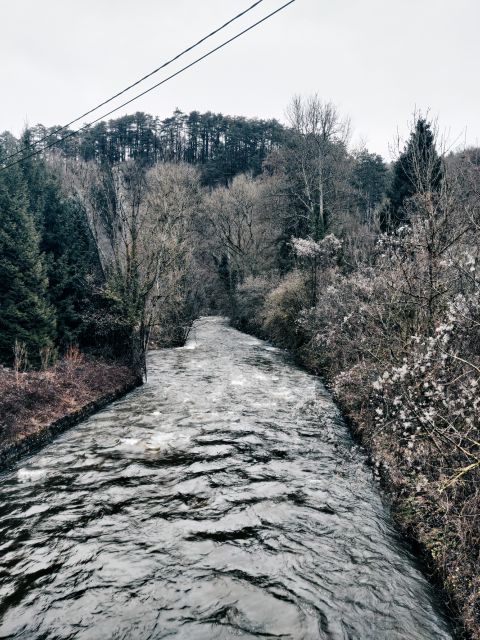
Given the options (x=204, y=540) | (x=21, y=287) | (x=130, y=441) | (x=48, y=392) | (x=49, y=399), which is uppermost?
(x=21, y=287)

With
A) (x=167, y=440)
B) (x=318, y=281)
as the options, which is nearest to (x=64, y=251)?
(x=318, y=281)

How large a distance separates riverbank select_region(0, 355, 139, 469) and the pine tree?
13.4 ft

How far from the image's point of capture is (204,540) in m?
6.09

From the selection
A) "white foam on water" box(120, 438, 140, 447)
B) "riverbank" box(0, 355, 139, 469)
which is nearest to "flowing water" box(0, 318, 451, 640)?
"white foam on water" box(120, 438, 140, 447)

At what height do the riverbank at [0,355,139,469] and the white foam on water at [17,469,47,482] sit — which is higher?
the riverbank at [0,355,139,469]

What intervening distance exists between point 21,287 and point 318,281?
44.8 feet

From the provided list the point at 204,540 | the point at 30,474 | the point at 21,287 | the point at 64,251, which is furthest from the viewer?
the point at 64,251

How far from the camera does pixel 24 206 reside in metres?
19.2

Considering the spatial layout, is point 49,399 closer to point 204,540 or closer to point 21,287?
point 204,540

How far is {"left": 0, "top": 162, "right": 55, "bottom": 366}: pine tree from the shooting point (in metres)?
17.4

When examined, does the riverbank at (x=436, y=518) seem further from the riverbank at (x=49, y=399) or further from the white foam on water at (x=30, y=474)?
the riverbank at (x=49, y=399)

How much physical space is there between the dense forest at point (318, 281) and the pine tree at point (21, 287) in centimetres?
7

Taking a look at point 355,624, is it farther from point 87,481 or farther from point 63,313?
point 63,313

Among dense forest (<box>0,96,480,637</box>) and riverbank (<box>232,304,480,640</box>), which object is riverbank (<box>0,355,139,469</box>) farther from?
riverbank (<box>232,304,480,640</box>)
